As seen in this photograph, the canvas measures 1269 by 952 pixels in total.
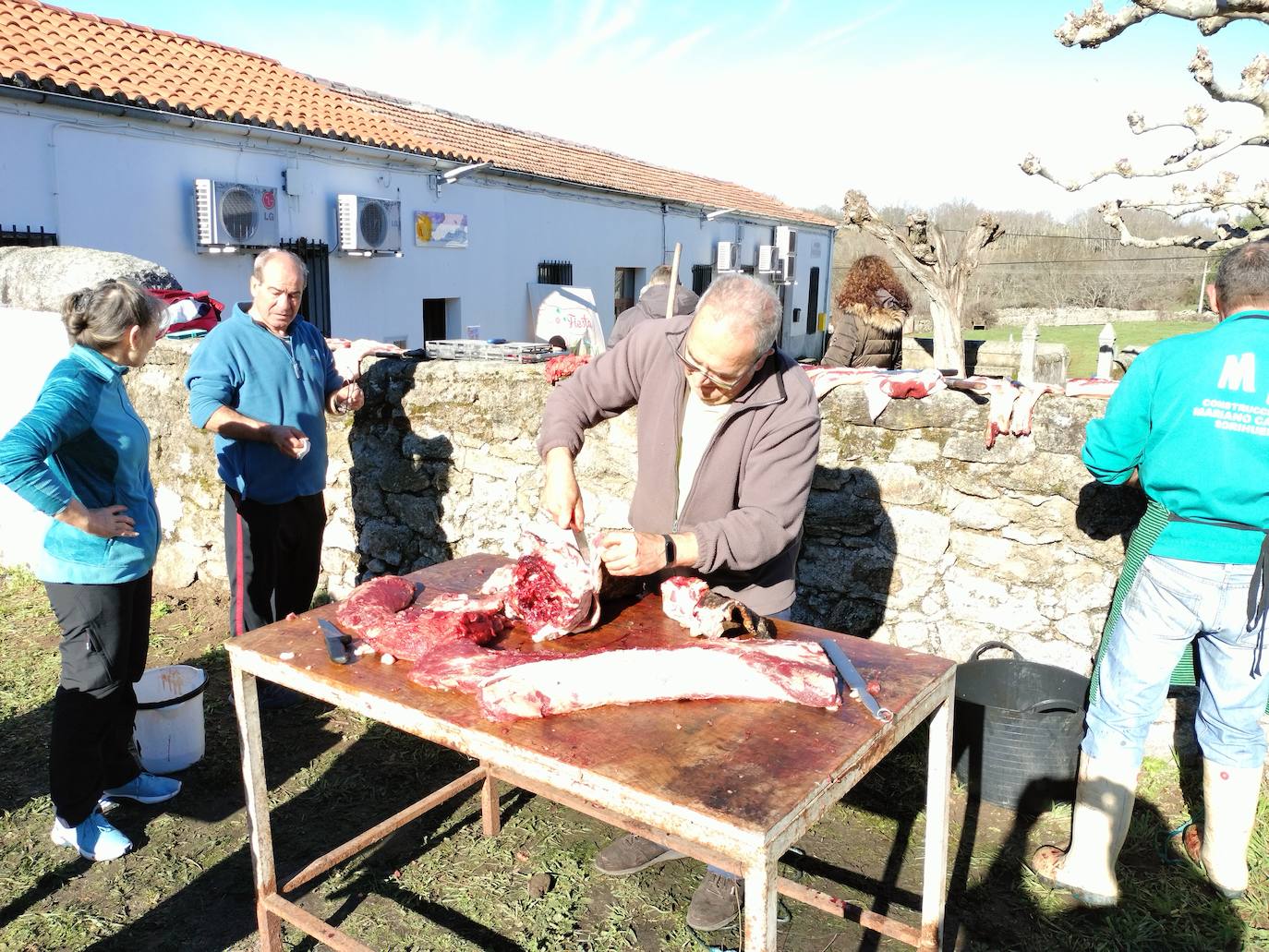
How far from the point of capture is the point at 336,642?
2523mm

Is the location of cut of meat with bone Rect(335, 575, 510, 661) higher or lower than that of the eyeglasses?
lower

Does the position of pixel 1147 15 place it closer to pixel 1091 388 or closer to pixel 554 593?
pixel 1091 388

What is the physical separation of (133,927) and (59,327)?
4157mm

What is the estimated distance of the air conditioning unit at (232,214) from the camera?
10281 millimetres

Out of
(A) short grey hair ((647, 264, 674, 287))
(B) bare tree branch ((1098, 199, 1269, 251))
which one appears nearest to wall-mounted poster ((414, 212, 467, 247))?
(A) short grey hair ((647, 264, 674, 287))

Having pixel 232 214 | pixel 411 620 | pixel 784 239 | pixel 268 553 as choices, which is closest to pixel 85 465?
pixel 268 553

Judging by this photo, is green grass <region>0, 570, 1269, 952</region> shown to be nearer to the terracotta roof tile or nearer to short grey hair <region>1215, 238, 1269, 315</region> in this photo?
short grey hair <region>1215, 238, 1269, 315</region>

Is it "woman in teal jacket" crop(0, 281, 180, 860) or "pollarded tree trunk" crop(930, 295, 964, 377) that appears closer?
"woman in teal jacket" crop(0, 281, 180, 860)

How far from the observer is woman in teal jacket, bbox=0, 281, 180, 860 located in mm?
3152

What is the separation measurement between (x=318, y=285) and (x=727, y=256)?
12.8m

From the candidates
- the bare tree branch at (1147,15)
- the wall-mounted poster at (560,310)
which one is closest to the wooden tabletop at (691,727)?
the bare tree branch at (1147,15)

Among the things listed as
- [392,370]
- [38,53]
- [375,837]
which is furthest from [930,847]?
[38,53]

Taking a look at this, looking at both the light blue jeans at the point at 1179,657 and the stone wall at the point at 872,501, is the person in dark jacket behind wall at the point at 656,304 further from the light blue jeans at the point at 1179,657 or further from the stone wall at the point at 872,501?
the light blue jeans at the point at 1179,657

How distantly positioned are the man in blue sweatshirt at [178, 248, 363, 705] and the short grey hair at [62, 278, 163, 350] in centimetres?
80
